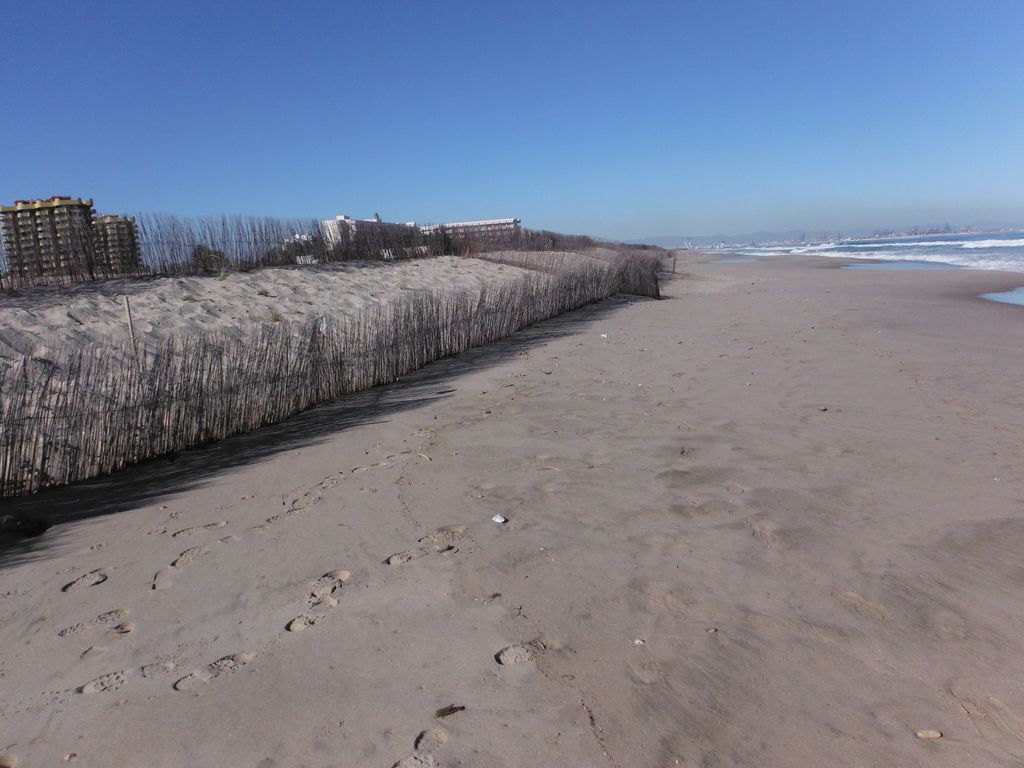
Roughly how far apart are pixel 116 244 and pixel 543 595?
9.64 metres

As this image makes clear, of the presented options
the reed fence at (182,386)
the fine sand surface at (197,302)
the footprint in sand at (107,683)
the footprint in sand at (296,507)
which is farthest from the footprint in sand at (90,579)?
the fine sand surface at (197,302)

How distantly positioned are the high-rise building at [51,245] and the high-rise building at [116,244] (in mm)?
110

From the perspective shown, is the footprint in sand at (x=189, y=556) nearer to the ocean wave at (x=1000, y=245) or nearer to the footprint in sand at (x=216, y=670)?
the footprint in sand at (x=216, y=670)

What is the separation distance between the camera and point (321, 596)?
8.18 feet

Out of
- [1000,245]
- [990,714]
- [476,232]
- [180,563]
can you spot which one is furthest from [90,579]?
[1000,245]

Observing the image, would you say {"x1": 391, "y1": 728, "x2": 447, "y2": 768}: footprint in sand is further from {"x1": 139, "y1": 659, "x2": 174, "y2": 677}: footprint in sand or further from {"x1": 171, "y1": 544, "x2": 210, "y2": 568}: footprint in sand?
{"x1": 171, "y1": 544, "x2": 210, "y2": 568}: footprint in sand

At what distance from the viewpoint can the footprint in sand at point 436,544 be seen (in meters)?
2.78

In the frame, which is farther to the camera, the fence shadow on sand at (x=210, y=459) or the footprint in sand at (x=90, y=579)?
the fence shadow on sand at (x=210, y=459)

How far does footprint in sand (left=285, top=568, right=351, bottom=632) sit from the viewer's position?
231cm

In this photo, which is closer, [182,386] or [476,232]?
[182,386]

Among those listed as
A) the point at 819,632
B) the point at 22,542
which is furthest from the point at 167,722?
the point at 819,632

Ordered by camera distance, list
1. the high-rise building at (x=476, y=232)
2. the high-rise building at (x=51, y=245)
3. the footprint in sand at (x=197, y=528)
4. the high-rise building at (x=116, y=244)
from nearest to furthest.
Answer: the footprint in sand at (x=197, y=528) < the high-rise building at (x=51, y=245) < the high-rise building at (x=116, y=244) < the high-rise building at (x=476, y=232)

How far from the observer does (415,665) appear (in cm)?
206

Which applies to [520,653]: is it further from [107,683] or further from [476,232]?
[476,232]
